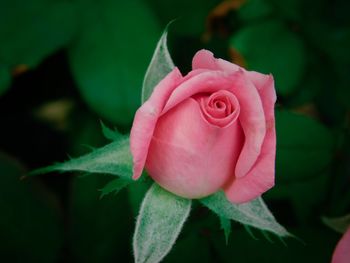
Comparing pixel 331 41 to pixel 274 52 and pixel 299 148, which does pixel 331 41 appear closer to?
pixel 274 52

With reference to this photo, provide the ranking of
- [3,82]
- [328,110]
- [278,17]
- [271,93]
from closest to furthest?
[271,93], [3,82], [278,17], [328,110]

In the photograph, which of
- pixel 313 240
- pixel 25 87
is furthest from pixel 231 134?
pixel 25 87

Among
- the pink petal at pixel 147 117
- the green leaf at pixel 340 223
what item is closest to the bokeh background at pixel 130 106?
the green leaf at pixel 340 223

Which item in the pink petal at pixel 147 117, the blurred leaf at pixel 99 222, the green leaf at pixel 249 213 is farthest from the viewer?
the blurred leaf at pixel 99 222

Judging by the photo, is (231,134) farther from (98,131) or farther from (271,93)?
(98,131)

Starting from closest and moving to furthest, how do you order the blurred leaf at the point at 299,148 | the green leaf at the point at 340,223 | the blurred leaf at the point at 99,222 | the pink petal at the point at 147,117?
the pink petal at the point at 147,117, the green leaf at the point at 340,223, the blurred leaf at the point at 299,148, the blurred leaf at the point at 99,222

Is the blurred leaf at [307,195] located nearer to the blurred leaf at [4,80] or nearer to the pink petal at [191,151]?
the pink petal at [191,151]
